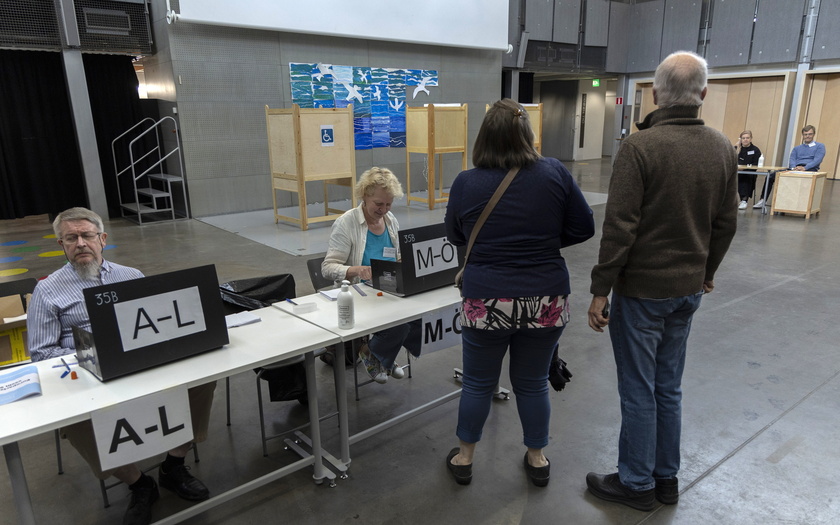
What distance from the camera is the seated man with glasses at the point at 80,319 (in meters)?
2.11

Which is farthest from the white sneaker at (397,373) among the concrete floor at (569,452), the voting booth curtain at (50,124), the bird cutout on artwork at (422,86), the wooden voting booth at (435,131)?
the bird cutout on artwork at (422,86)

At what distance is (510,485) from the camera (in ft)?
7.45

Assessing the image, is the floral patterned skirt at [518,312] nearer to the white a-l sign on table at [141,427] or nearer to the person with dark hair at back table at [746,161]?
the white a-l sign on table at [141,427]

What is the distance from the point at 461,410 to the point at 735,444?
1.37 meters

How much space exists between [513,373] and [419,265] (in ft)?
2.31

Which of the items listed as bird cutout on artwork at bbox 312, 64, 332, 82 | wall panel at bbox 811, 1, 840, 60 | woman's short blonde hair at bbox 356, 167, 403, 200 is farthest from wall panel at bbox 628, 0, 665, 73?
woman's short blonde hair at bbox 356, 167, 403, 200

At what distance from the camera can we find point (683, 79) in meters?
1.76

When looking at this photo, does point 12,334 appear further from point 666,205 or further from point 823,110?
point 823,110

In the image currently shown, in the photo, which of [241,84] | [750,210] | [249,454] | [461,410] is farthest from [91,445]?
[750,210]

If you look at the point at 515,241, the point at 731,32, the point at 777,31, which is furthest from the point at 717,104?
the point at 515,241

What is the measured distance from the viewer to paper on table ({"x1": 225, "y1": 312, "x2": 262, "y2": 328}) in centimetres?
227

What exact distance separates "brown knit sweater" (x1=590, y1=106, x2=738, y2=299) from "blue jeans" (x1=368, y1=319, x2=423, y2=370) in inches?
39.9

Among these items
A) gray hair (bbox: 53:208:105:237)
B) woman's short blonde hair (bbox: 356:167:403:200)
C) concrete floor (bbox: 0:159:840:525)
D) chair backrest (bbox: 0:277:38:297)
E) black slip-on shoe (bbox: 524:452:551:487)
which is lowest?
concrete floor (bbox: 0:159:840:525)

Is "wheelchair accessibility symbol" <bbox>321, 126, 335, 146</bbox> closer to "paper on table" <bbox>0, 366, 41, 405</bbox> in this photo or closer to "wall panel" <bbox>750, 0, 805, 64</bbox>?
"paper on table" <bbox>0, 366, 41, 405</bbox>
